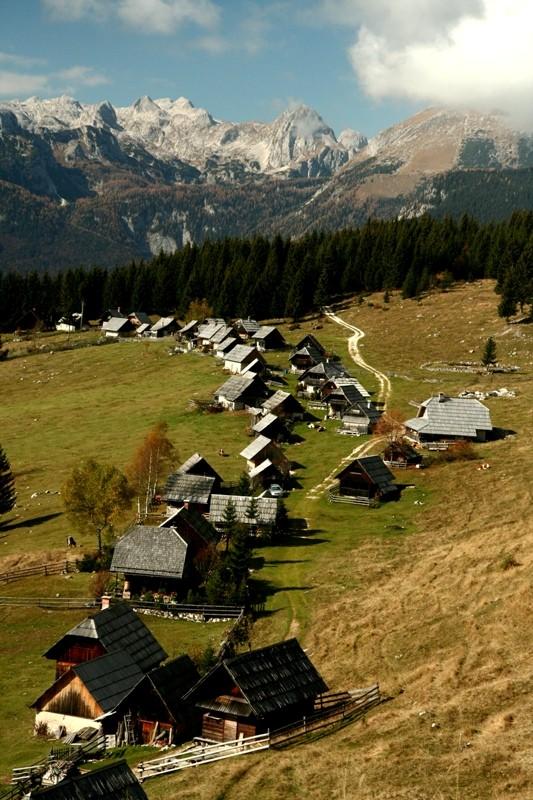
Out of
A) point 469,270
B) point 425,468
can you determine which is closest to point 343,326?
point 469,270

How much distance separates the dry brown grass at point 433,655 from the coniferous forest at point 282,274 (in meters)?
81.2

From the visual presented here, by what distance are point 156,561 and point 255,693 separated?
77.0 feet

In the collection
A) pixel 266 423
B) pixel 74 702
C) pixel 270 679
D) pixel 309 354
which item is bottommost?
pixel 74 702

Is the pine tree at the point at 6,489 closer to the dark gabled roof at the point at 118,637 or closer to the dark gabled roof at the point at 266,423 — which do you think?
the dark gabled roof at the point at 266,423

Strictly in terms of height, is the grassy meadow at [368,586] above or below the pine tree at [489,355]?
below

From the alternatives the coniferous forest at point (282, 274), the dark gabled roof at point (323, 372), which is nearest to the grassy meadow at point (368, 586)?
the dark gabled roof at point (323, 372)

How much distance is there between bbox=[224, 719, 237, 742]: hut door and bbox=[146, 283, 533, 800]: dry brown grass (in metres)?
2.51

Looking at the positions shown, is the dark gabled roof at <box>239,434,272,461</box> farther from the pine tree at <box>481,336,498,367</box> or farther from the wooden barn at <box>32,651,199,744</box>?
the pine tree at <box>481,336,498,367</box>

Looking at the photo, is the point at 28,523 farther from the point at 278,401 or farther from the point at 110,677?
the point at 110,677

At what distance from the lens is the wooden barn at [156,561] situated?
5562 cm

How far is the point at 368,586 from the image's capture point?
50594 mm

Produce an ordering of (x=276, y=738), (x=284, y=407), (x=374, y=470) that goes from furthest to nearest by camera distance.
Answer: (x=284, y=407)
(x=374, y=470)
(x=276, y=738)

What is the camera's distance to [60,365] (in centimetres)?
12738

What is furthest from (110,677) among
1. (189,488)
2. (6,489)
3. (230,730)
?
(6,489)
